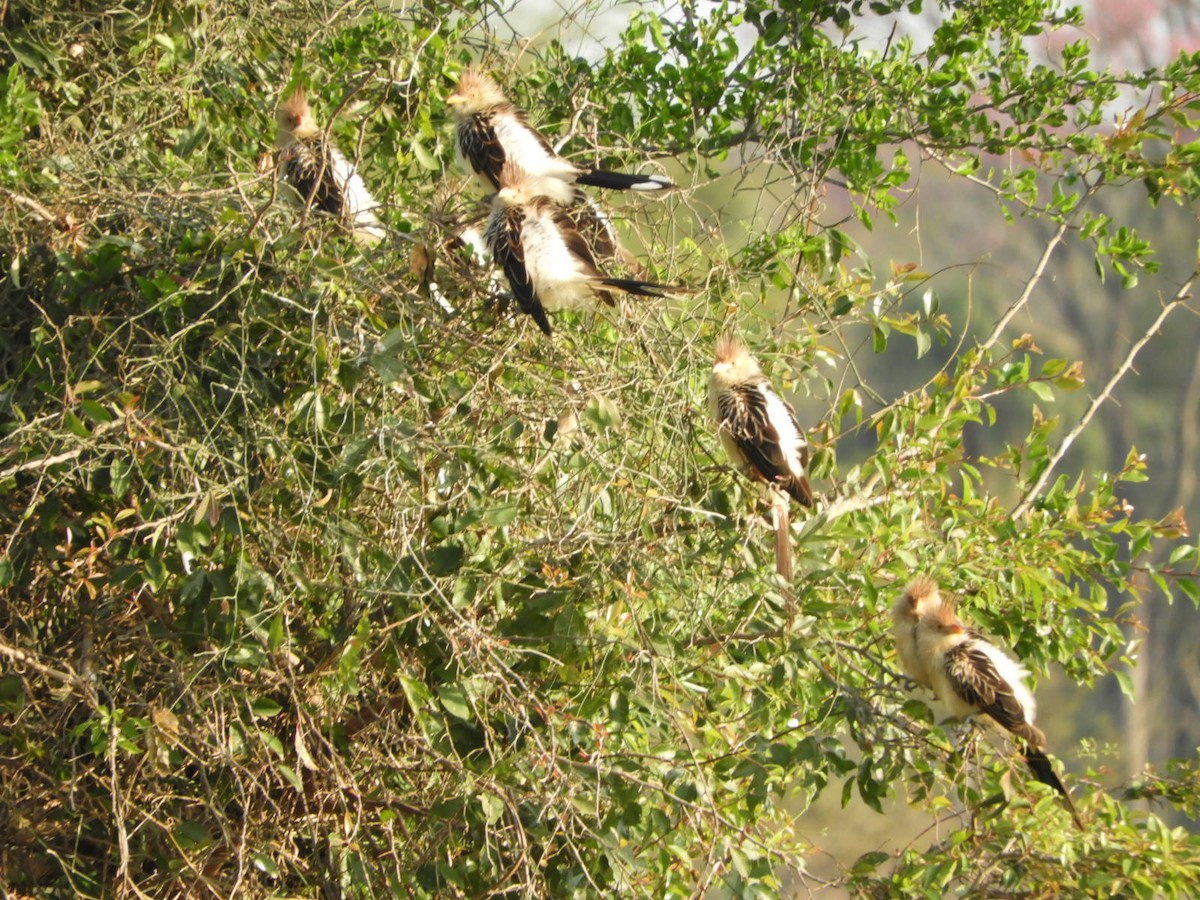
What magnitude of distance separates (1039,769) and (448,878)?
1.11 metres

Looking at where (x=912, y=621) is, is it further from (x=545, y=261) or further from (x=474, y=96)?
(x=474, y=96)

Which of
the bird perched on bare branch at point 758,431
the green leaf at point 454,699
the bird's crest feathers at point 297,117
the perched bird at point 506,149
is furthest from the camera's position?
the bird's crest feathers at point 297,117

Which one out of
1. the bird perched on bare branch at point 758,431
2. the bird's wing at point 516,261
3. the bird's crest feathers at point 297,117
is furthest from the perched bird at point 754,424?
the bird's crest feathers at point 297,117

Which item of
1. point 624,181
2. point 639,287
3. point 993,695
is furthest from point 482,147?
point 993,695

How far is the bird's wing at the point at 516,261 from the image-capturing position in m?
1.98

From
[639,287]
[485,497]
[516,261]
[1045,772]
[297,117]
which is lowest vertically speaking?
[1045,772]

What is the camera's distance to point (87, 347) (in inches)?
79.1

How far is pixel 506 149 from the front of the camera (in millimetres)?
2355

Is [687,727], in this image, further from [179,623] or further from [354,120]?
[354,120]

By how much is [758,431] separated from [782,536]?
0.20 meters

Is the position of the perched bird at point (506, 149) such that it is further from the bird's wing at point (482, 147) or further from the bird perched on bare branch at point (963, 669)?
the bird perched on bare branch at point (963, 669)

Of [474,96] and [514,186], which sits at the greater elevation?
[474,96]

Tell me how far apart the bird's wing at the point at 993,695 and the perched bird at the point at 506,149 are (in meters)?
1.05

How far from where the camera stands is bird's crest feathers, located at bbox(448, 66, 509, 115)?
2.45 m
